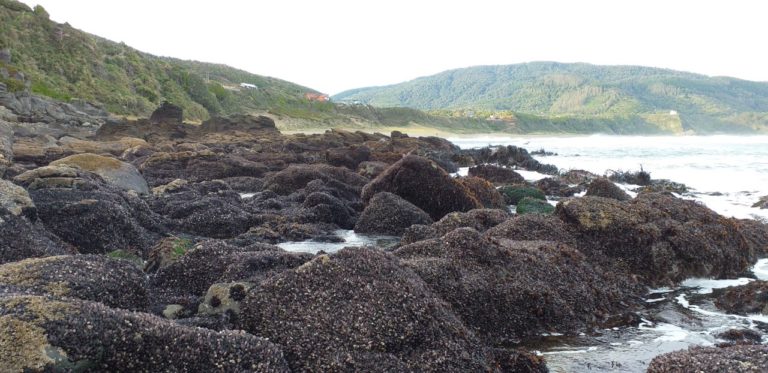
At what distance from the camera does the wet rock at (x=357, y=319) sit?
3.81m

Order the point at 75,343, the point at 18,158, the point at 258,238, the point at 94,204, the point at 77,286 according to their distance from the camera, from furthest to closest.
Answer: the point at 18,158 < the point at 258,238 < the point at 94,204 < the point at 77,286 < the point at 75,343

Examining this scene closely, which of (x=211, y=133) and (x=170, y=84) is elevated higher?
(x=170, y=84)

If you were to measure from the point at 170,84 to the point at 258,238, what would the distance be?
57.7m

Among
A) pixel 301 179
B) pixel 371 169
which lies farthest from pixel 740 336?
pixel 371 169

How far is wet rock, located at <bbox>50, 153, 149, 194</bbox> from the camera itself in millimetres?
12001

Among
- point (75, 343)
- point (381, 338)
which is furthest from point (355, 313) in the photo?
point (75, 343)

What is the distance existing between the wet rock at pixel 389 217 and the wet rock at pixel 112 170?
18.5 feet

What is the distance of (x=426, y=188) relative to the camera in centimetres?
1103

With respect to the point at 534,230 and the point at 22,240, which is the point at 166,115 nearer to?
the point at 22,240

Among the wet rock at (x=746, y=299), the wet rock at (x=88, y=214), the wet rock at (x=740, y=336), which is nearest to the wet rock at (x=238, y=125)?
the wet rock at (x=88, y=214)

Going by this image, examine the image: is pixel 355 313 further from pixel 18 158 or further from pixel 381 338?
pixel 18 158

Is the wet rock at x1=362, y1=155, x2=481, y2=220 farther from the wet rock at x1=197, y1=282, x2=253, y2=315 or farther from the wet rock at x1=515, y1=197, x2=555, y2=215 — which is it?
the wet rock at x1=197, y1=282, x2=253, y2=315

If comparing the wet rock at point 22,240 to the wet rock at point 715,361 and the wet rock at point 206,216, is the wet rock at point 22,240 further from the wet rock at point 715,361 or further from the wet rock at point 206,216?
the wet rock at point 715,361

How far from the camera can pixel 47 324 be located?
9.55ft
